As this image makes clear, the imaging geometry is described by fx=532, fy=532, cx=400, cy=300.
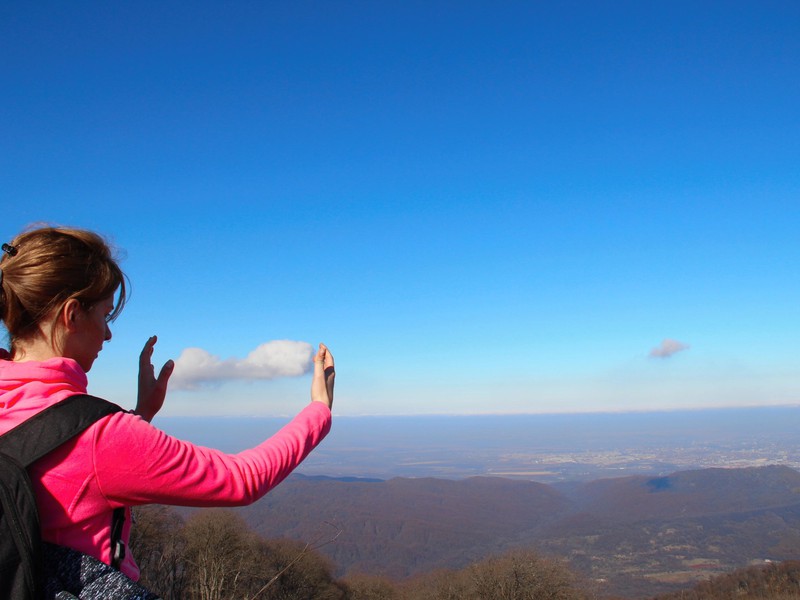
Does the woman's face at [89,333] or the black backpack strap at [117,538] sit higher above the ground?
the woman's face at [89,333]

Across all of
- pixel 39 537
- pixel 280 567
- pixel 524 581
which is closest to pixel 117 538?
pixel 39 537

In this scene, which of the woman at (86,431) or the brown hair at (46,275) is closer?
the woman at (86,431)

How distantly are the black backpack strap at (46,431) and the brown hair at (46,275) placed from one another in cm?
30

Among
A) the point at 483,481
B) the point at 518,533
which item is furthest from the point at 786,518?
the point at 483,481

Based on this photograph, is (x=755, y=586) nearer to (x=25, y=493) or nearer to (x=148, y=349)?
(x=148, y=349)

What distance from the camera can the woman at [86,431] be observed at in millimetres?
1025

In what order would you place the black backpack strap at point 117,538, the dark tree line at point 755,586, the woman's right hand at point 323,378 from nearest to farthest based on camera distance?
the black backpack strap at point 117,538
the woman's right hand at point 323,378
the dark tree line at point 755,586

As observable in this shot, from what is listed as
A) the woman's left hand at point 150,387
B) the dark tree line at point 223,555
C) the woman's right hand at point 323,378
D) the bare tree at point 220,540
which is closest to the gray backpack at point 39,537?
the woman's right hand at point 323,378

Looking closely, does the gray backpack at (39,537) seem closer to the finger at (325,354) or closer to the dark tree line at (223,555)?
the finger at (325,354)

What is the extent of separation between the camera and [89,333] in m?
1.27

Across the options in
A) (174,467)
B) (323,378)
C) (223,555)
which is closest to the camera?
(174,467)

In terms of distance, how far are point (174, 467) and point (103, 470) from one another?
0.13 m

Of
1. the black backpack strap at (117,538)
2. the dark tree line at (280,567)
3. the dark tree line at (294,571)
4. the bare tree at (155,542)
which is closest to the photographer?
the black backpack strap at (117,538)

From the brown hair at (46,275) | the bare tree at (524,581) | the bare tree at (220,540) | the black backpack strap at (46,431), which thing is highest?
the brown hair at (46,275)
